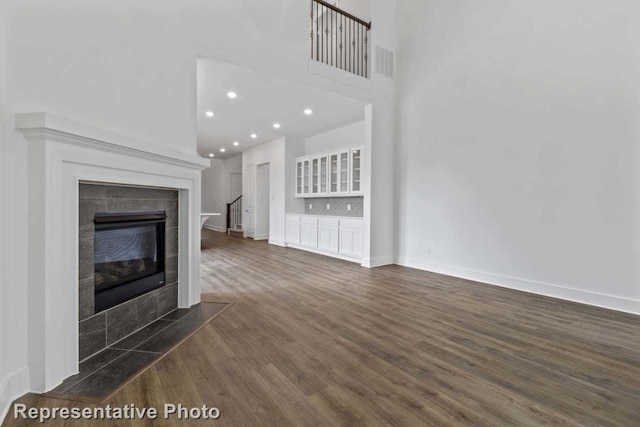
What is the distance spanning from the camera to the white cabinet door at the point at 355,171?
6.02m

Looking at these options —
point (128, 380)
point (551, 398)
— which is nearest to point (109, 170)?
point (128, 380)

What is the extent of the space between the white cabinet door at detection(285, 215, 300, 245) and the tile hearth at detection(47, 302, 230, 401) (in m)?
4.28

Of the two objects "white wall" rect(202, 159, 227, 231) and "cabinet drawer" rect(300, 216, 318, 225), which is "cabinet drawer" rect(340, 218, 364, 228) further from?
"white wall" rect(202, 159, 227, 231)

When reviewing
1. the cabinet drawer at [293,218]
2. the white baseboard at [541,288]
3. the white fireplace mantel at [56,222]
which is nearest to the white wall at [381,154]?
the white baseboard at [541,288]

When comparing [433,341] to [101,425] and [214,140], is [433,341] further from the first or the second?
[214,140]

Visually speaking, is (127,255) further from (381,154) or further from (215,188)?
(215,188)

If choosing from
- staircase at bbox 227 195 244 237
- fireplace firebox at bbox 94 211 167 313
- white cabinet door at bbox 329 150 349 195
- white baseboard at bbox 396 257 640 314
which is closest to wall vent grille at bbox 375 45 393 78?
white cabinet door at bbox 329 150 349 195

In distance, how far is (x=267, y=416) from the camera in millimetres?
1567

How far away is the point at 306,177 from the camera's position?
7.54 m

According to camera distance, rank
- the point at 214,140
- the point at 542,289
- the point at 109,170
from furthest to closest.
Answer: the point at 214,140 → the point at 542,289 → the point at 109,170

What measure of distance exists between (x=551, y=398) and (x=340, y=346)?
1309 mm

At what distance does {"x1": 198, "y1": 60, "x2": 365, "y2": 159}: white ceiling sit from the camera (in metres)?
4.13

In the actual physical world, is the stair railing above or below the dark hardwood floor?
above

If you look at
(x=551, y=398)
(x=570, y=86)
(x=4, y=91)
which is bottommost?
(x=551, y=398)
